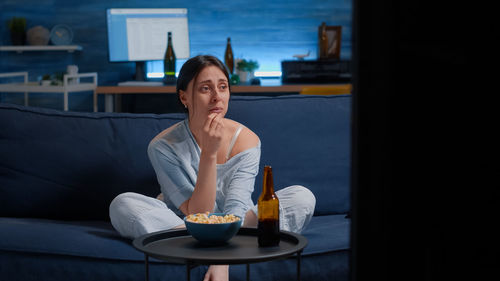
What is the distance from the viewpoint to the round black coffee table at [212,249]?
1264 millimetres

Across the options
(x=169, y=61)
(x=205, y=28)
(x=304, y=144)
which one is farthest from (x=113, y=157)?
(x=205, y=28)

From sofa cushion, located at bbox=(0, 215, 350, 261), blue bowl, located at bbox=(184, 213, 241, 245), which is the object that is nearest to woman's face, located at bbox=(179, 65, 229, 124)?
sofa cushion, located at bbox=(0, 215, 350, 261)

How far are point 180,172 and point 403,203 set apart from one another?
5.17 feet

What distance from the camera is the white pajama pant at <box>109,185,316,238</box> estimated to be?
1.78m

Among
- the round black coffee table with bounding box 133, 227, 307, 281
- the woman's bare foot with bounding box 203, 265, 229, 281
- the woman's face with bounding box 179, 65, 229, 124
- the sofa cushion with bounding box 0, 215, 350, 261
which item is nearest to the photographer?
the round black coffee table with bounding box 133, 227, 307, 281

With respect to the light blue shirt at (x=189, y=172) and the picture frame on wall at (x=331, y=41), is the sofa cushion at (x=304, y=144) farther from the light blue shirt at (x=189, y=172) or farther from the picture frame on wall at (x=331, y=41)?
the picture frame on wall at (x=331, y=41)

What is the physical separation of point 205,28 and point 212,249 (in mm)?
3361

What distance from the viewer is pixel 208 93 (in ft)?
6.36

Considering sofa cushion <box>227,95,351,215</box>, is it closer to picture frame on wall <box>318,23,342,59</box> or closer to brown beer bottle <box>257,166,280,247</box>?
brown beer bottle <box>257,166,280,247</box>

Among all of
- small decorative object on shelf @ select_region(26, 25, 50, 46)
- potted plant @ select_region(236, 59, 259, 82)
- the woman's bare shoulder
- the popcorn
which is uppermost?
small decorative object on shelf @ select_region(26, 25, 50, 46)

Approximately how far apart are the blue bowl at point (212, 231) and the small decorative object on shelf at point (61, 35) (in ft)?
11.2

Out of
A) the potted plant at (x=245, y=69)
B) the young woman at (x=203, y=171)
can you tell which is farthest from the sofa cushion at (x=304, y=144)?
the potted plant at (x=245, y=69)

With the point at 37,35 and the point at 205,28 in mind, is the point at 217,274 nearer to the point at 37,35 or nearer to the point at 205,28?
the point at 205,28

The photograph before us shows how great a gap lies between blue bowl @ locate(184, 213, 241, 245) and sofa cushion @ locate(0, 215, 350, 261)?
0.40m
